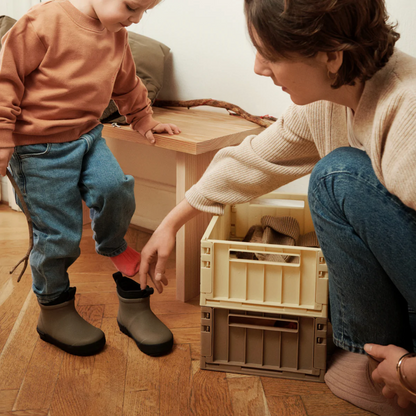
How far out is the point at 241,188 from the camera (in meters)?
1.07

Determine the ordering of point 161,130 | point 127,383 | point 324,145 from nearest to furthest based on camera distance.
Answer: point 324,145 < point 127,383 < point 161,130

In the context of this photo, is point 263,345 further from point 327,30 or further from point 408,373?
point 327,30

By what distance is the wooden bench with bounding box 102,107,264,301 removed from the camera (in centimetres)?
135

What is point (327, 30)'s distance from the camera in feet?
2.36

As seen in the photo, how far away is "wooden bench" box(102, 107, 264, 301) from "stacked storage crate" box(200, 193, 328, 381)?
11.8 inches

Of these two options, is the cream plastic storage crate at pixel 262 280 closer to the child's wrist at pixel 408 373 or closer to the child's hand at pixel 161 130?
the child's wrist at pixel 408 373

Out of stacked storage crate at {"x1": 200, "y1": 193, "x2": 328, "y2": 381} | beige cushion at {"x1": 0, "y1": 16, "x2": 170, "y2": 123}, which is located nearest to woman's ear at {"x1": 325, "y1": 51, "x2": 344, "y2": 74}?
stacked storage crate at {"x1": 200, "y1": 193, "x2": 328, "y2": 381}

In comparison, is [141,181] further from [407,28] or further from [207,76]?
[407,28]

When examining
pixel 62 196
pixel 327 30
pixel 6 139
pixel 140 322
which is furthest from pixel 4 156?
pixel 327 30

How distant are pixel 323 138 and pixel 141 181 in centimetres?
118

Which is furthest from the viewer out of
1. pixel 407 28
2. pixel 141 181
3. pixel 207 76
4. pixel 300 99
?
pixel 141 181

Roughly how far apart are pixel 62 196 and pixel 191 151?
1.16 ft

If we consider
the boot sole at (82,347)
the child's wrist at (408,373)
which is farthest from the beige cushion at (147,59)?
the child's wrist at (408,373)

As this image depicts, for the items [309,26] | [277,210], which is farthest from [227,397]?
[309,26]
